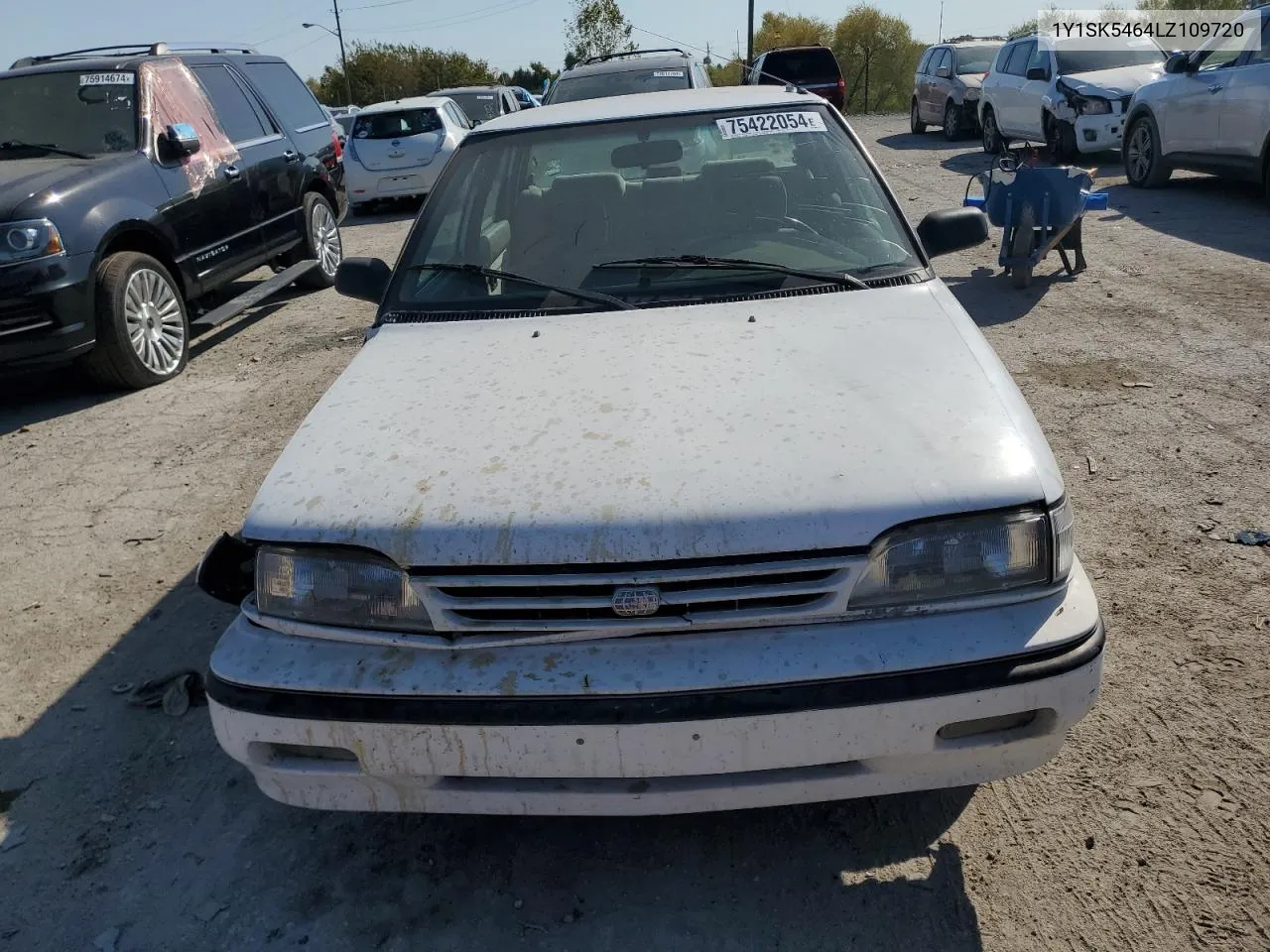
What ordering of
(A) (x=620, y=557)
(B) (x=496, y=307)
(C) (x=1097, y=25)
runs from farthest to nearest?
(C) (x=1097, y=25) < (B) (x=496, y=307) < (A) (x=620, y=557)

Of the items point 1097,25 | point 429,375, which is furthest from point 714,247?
point 1097,25

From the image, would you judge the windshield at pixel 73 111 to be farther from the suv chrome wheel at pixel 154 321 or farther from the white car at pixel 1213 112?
the white car at pixel 1213 112

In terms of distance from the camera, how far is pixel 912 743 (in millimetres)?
1978

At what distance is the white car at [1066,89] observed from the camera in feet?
42.1

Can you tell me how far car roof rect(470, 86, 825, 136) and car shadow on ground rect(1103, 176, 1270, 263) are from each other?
5.58 m

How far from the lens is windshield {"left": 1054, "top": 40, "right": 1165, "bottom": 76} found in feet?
45.2

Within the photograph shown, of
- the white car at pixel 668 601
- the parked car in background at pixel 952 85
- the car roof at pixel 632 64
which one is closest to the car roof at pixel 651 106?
the white car at pixel 668 601

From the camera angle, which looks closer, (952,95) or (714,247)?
Result: (714,247)

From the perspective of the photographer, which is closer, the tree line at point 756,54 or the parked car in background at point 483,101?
the parked car in background at point 483,101

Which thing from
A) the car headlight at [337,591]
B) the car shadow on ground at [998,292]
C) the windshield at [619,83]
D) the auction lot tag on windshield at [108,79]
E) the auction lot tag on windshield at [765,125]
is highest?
the auction lot tag on windshield at [108,79]

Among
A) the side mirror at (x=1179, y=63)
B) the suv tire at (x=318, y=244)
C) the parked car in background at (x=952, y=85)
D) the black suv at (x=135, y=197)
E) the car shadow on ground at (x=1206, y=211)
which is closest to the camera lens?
the black suv at (x=135, y=197)

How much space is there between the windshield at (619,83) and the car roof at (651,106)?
623 cm

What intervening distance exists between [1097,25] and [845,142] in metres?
14.7

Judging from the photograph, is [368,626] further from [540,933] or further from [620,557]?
[540,933]
